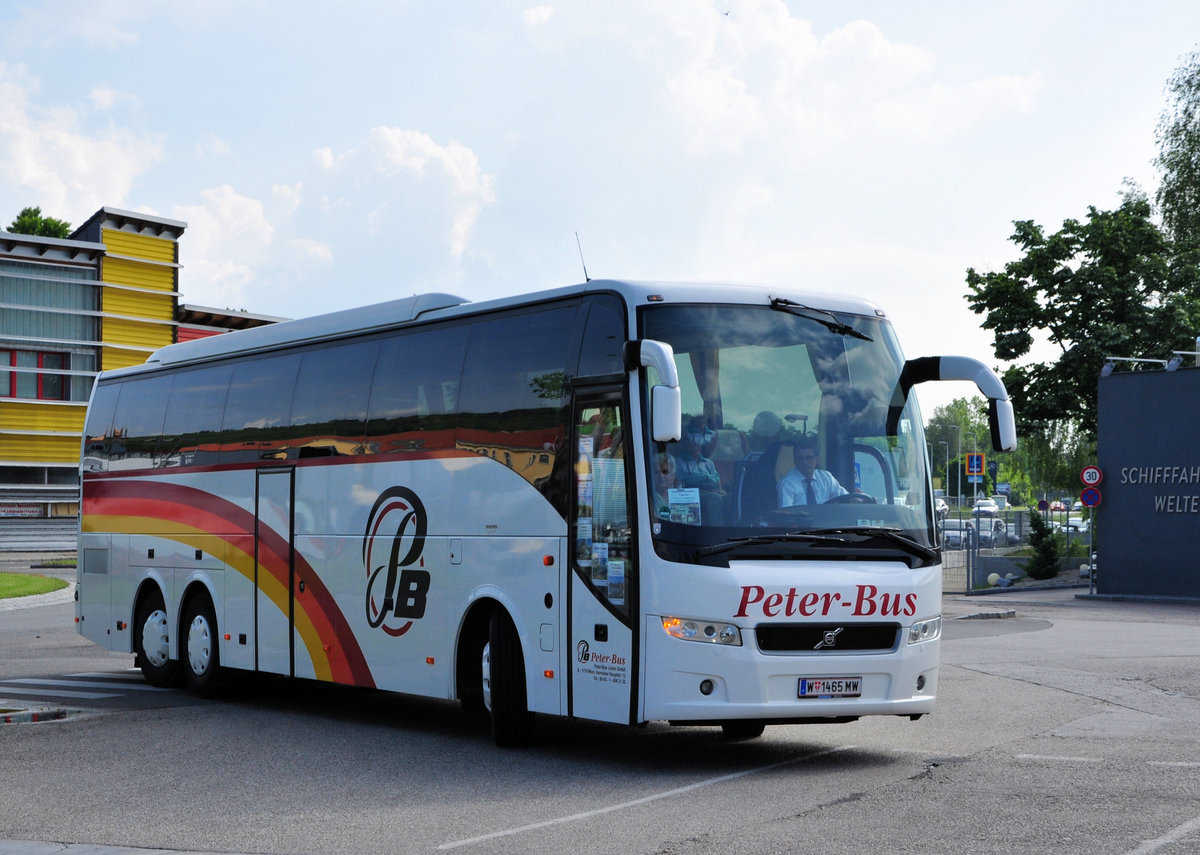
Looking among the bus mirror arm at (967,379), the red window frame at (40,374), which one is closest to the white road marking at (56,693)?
the bus mirror arm at (967,379)

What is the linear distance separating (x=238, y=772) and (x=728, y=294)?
4.83 metres

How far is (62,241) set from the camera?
5059 cm

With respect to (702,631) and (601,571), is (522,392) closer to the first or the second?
(601,571)

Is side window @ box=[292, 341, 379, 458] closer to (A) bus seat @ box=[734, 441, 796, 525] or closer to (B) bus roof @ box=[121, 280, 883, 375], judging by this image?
(B) bus roof @ box=[121, 280, 883, 375]

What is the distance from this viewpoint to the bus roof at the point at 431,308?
10.2 m

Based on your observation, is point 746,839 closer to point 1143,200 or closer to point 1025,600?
point 1025,600

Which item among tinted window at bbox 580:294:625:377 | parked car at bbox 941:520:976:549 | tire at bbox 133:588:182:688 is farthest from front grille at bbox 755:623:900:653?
parked car at bbox 941:520:976:549

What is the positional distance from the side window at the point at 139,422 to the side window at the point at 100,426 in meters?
0.16

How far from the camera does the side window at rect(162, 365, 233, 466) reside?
1536 centimetres

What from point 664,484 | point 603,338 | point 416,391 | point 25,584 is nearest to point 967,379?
point 664,484

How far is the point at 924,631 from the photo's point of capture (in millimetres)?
10086

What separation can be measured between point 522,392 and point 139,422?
24.9 feet

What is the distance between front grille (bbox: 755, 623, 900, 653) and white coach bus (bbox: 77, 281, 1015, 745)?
0.05ft

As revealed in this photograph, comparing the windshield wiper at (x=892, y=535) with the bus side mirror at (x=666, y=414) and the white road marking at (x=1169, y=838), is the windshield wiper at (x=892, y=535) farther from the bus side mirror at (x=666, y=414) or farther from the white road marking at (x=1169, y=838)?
the white road marking at (x=1169, y=838)
